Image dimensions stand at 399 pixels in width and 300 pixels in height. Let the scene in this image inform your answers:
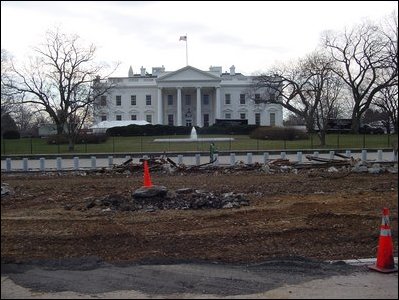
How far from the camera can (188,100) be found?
10925 centimetres

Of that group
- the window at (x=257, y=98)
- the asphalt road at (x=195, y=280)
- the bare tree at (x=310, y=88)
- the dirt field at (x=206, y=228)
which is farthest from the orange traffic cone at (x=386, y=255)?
the window at (x=257, y=98)

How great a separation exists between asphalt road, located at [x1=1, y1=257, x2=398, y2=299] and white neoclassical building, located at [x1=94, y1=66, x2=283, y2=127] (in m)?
96.7

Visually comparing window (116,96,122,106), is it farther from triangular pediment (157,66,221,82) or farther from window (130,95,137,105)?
triangular pediment (157,66,221,82)

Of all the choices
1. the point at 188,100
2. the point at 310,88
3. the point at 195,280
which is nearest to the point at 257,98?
the point at 310,88

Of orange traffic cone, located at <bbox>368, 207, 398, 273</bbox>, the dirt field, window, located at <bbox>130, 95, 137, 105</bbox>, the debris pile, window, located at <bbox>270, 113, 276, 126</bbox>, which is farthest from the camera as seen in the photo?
window, located at <bbox>130, 95, 137, 105</bbox>

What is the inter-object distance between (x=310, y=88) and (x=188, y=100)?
148 feet

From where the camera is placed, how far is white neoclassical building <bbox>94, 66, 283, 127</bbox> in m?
104

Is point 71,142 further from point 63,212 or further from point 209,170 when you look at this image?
point 63,212

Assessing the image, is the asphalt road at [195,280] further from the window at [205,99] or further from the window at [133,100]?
the window at [205,99]

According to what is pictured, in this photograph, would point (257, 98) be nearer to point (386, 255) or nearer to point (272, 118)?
point (272, 118)

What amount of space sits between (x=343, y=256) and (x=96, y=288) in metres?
3.59

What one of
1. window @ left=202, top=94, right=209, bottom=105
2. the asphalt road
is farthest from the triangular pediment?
the asphalt road

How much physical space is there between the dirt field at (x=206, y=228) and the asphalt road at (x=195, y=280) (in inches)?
18.2

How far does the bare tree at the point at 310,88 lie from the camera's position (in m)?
57.2
